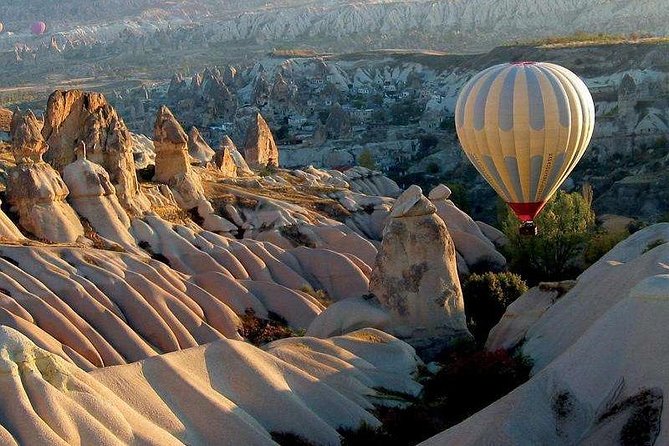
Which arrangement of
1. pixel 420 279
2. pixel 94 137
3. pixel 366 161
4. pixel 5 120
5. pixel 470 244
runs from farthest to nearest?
pixel 366 161
pixel 5 120
pixel 470 244
pixel 94 137
pixel 420 279

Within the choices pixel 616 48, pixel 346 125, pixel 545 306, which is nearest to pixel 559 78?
pixel 545 306

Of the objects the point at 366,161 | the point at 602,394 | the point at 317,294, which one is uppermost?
the point at 602,394

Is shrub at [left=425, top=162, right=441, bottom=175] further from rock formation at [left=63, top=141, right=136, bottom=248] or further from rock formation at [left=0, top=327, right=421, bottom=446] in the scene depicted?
rock formation at [left=0, top=327, right=421, bottom=446]

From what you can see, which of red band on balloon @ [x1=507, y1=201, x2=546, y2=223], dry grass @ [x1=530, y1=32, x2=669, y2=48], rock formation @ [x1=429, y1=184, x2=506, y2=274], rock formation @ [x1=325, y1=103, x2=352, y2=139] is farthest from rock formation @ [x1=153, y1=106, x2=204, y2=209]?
dry grass @ [x1=530, y1=32, x2=669, y2=48]

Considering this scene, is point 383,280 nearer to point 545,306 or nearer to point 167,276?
point 545,306

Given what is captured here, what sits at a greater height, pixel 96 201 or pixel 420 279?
pixel 420 279

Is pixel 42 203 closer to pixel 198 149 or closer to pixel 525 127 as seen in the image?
pixel 525 127

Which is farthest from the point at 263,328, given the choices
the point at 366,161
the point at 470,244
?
the point at 366,161
